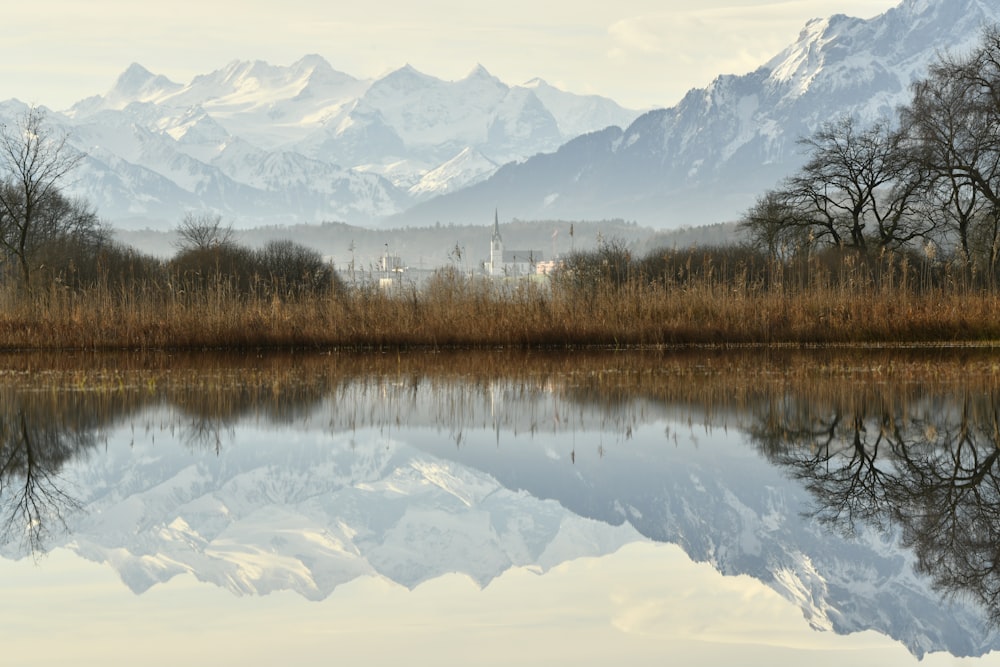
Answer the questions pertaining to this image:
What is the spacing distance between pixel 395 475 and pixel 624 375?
7.87m

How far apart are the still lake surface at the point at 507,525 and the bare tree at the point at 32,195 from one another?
2076 centimetres

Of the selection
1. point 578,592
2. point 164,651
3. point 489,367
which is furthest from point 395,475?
point 489,367

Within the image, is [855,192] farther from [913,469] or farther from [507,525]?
[507,525]

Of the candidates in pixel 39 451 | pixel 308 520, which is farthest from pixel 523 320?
pixel 308 520

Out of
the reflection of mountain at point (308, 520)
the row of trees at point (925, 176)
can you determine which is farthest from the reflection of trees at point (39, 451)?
the row of trees at point (925, 176)

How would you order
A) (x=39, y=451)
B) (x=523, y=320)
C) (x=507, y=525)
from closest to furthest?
(x=507, y=525) < (x=39, y=451) < (x=523, y=320)

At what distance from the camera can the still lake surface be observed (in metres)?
6.33

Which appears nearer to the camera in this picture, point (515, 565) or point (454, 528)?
point (515, 565)

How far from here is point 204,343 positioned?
995 inches

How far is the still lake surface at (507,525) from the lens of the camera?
20.8 feet

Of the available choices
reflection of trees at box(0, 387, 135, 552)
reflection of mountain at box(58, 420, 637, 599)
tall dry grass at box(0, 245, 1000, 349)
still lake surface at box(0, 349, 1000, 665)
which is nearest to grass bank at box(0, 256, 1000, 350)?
tall dry grass at box(0, 245, 1000, 349)

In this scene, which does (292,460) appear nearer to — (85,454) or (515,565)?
(85,454)

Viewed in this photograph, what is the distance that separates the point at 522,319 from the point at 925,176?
19.2 m

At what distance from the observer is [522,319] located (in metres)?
25.0
